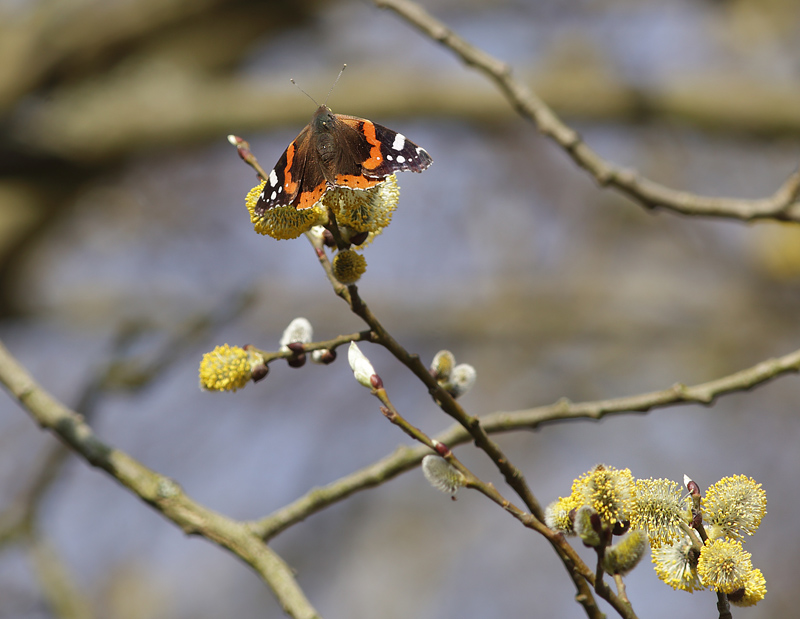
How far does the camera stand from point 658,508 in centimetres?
92

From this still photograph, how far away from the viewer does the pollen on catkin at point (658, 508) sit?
918mm

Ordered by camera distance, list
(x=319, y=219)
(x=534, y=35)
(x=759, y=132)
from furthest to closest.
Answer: (x=534, y=35) → (x=759, y=132) → (x=319, y=219)

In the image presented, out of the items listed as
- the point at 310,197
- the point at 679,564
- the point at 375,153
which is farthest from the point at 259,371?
the point at 679,564

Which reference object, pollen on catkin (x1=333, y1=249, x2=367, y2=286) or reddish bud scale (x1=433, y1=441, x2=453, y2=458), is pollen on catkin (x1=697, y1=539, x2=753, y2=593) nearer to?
reddish bud scale (x1=433, y1=441, x2=453, y2=458)

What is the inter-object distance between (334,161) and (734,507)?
2.47 feet

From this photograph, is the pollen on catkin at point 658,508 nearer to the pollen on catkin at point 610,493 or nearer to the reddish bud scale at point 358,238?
the pollen on catkin at point 610,493

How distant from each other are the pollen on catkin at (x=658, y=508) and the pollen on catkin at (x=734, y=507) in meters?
0.05

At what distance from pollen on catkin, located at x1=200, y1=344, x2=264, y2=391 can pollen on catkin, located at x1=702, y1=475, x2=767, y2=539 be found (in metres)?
0.67

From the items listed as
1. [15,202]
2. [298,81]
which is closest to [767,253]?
[298,81]

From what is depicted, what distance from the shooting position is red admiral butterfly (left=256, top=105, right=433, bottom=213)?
1106mm

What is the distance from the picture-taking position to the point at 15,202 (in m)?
4.92

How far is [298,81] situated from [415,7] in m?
3.32

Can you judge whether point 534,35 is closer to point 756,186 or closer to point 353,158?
point 756,186

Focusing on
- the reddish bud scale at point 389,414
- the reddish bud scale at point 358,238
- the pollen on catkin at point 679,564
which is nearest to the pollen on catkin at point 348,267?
the reddish bud scale at point 358,238
